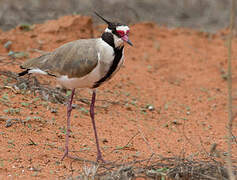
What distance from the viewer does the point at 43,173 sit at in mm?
3900

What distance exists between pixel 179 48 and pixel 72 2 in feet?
10.2

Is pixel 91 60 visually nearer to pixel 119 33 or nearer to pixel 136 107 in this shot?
pixel 119 33

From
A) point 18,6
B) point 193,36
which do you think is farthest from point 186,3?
point 18,6

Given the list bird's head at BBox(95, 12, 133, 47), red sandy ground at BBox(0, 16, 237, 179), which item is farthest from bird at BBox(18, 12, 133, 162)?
red sandy ground at BBox(0, 16, 237, 179)

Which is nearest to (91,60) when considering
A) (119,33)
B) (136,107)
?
(119,33)

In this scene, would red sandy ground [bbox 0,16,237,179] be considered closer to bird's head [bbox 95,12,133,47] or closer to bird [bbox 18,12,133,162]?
bird [bbox 18,12,133,162]

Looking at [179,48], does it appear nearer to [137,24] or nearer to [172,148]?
[137,24]

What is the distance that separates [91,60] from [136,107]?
2.19m

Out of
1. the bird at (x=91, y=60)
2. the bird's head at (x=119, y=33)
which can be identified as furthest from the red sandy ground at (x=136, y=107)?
the bird's head at (x=119, y=33)

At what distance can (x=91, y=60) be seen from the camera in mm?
4145

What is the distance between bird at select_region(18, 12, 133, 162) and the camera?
13.5 ft

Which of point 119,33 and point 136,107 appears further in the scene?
point 136,107

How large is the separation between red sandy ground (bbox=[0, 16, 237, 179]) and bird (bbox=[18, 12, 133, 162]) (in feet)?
1.44

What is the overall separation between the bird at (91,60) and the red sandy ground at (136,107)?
0.44 m
